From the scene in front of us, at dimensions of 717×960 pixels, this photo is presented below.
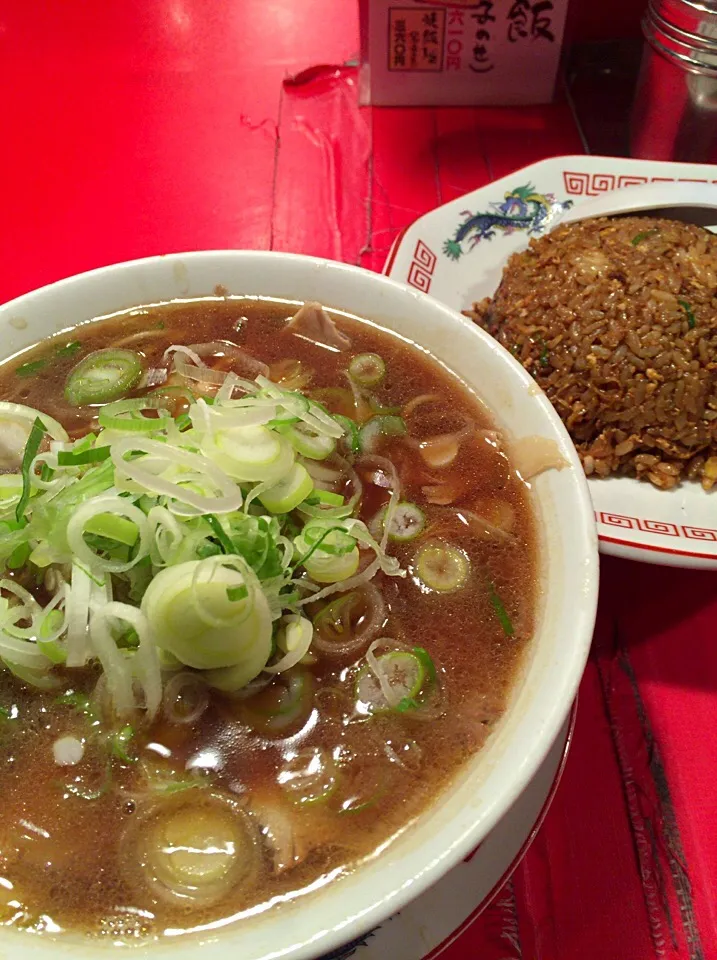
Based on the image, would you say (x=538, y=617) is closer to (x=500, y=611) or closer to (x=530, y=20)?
(x=500, y=611)

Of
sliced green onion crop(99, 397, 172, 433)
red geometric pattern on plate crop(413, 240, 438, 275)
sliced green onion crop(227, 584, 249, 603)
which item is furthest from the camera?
red geometric pattern on plate crop(413, 240, 438, 275)

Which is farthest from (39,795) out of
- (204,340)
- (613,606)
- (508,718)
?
(613,606)

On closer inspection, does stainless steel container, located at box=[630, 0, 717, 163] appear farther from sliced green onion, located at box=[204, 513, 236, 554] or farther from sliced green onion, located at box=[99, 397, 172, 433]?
sliced green onion, located at box=[204, 513, 236, 554]

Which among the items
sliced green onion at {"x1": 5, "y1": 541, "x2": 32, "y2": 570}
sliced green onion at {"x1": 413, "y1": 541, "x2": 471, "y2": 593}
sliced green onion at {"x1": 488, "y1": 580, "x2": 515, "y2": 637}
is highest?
sliced green onion at {"x1": 5, "y1": 541, "x2": 32, "y2": 570}

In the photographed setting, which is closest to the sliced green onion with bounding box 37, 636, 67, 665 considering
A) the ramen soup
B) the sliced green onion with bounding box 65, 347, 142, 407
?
the ramen soup

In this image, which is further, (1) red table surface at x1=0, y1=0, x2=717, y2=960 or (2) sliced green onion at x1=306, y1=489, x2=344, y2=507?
(1) red table surface at x1=0, y1=0, x2=717, y2=960
